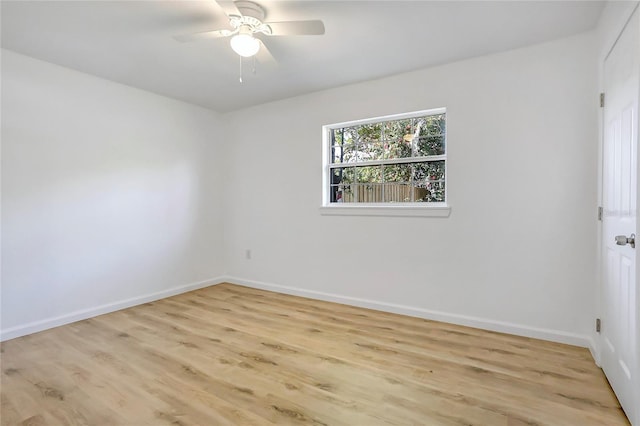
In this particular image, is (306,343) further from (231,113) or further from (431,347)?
(231,113)

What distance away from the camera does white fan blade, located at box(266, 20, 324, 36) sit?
6.45ft

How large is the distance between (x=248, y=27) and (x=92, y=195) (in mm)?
2358

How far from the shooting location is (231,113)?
14.9 ft

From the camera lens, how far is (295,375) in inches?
81.9

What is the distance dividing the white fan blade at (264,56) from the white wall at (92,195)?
5.45 feet

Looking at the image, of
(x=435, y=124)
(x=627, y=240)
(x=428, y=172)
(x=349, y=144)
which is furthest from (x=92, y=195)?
(x=627, y=240)

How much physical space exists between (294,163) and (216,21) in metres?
1.85

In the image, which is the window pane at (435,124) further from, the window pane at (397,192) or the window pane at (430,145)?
the window pane at (397,192)

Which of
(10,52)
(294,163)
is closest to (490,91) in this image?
(294,163)

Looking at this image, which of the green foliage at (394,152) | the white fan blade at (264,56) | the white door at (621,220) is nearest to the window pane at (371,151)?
the green foliage at (394,152)

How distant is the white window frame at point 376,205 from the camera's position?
120 inches

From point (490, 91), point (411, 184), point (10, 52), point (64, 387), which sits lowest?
point (64, 387)

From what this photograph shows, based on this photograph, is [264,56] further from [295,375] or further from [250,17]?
[295,375]

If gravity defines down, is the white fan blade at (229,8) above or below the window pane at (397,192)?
above
